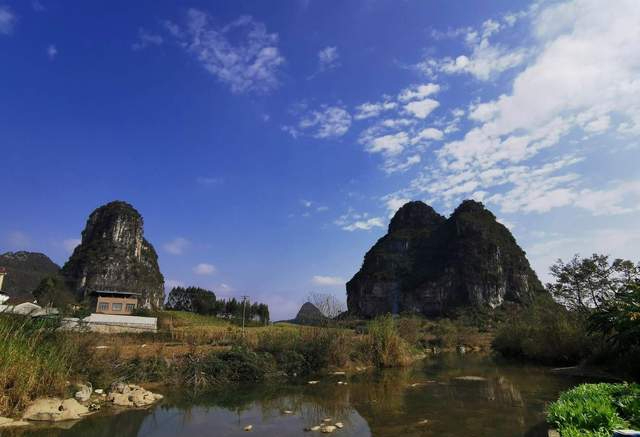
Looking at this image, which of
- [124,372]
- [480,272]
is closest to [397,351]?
[124,372]

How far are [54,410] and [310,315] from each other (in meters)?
11.8

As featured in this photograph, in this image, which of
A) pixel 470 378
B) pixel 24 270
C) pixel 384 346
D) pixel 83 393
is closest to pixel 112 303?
pixel 384 346

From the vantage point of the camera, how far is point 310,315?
63.0 ft

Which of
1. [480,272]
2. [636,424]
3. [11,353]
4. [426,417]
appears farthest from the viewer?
[480,272]

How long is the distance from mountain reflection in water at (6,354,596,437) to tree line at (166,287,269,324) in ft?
168

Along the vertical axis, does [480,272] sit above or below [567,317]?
above

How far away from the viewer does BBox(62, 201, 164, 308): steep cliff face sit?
80812mm

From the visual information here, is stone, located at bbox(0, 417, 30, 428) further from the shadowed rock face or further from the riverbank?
the shadowed rock face

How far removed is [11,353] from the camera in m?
8.02

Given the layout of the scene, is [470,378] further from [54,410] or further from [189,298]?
[189,298]

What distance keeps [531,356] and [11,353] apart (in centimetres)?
2205

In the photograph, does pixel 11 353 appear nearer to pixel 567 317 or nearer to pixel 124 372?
pixel 124 372

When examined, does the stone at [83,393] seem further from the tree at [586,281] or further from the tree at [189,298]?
the tree at [189,298]

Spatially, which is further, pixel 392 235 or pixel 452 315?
pixel 392 235
